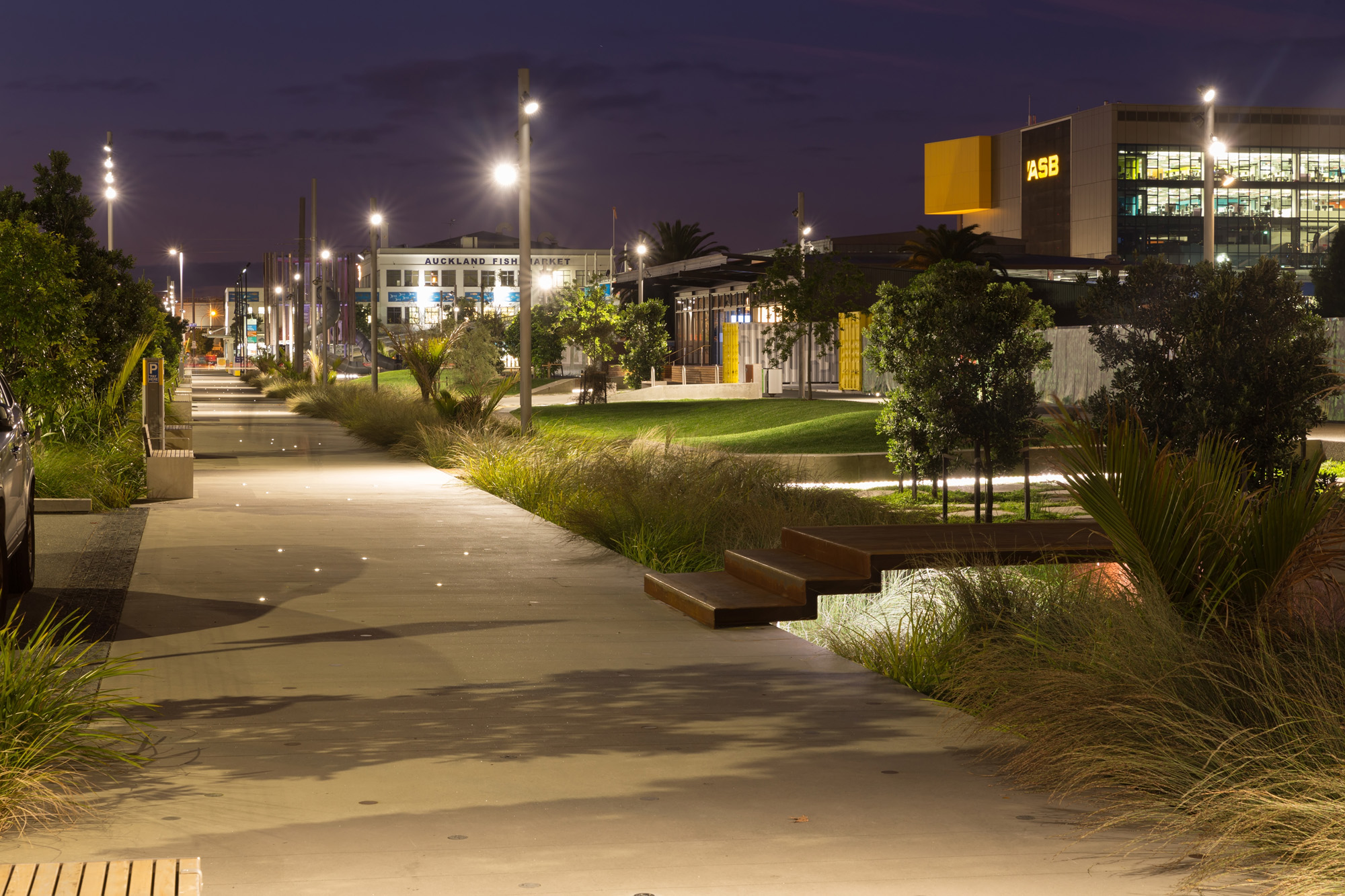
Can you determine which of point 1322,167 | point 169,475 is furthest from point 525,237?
point 1322,167

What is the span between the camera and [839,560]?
9.66 m

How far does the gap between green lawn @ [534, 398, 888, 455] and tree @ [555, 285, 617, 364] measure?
1624 centimetres

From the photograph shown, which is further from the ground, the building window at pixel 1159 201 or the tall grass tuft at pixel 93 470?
the building window at pixel 1159 201

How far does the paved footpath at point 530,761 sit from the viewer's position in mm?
4797

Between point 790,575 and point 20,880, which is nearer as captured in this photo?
point 20,880

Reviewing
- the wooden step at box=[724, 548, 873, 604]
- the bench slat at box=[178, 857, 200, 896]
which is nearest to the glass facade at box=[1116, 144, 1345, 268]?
the wooden step at box=[724, 548, 873, 604]

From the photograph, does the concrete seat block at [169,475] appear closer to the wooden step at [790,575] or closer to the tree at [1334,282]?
the wooden step at [790,575]

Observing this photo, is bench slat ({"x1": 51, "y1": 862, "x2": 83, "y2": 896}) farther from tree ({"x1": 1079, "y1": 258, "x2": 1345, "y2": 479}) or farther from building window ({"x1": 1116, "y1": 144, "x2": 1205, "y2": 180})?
building window ({"x1": 1116, "y1": 144, "x2": 1205, "y2": 180})

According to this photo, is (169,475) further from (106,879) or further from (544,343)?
(544,343)

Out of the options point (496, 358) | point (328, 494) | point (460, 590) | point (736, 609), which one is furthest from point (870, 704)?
point (496, 358)

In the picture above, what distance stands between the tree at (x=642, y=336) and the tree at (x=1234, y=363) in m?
45.2

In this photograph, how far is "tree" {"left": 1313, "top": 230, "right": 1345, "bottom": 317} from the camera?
6041 centimetres

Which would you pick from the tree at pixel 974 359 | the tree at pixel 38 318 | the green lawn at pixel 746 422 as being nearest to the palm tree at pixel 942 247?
the green lawn at pixel 746 422

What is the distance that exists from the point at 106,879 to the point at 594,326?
57790mm
